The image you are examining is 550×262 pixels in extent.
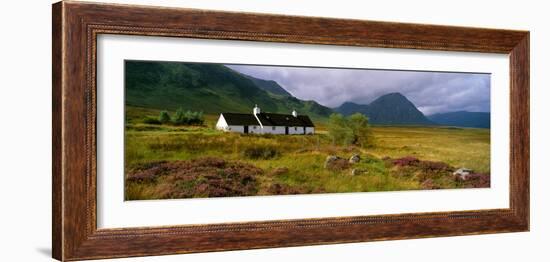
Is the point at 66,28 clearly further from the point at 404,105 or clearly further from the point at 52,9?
the point at 404,105

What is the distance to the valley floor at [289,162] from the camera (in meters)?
5.63

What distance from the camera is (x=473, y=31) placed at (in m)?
6.45

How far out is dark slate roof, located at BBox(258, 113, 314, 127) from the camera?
5.95 metres

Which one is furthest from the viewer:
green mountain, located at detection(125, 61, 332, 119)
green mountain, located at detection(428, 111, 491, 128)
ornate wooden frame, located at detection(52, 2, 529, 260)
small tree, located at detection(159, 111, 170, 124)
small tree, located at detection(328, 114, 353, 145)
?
green mountain, located at detection(428, 111, 491, 128)

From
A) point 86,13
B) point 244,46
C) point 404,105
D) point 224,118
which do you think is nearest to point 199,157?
point 224,118

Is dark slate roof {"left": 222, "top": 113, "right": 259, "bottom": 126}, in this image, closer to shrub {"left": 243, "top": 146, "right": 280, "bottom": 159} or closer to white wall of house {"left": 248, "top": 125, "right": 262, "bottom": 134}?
white wall of house {"left": 248, "top": 125, "right": 262, "bottom": 134}

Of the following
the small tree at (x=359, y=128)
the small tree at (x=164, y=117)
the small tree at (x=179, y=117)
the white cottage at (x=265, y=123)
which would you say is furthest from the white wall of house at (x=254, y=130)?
the small tree at (x=359, y=128)

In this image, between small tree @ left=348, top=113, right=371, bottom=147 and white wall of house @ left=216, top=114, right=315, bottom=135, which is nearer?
white wall of house @ left=216, top=114, right=315, bottom=135

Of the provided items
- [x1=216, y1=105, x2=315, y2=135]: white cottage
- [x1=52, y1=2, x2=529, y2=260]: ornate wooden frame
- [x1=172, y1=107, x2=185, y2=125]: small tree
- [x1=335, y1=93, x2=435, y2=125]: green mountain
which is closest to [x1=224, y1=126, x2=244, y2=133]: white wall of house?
[x1=216, y1=105, x2=315, y2=135]: white cottage

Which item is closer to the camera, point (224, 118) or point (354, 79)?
point (224, 118)

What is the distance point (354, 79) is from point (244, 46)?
3.05 ft

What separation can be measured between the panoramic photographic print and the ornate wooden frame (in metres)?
0.23

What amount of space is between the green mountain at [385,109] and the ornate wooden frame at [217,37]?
412mm

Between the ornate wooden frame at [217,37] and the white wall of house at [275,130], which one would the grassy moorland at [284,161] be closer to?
the white wall of house at [275,130]
